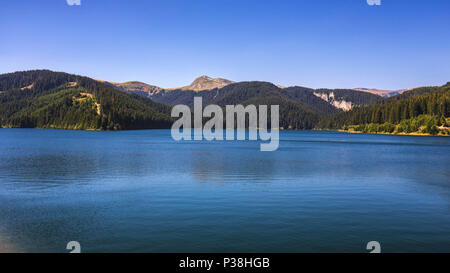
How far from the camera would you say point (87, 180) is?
40.9 metres

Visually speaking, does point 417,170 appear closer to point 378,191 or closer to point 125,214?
point 378,191

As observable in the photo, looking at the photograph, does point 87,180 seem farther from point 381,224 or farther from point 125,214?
point 381,224

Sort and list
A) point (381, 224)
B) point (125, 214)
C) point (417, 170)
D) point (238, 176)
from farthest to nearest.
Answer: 1. point (417, 170)
2. point (238, 176)
3. point (125, 214)
4. point (381, 224)

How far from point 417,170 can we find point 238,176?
3086 centimetres

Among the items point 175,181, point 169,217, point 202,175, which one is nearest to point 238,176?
point 202,175

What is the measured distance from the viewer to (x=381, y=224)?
23.4m

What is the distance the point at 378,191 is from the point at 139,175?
2947cm

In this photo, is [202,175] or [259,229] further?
[202,175]

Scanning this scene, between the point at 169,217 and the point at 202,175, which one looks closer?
the point at 169,217
